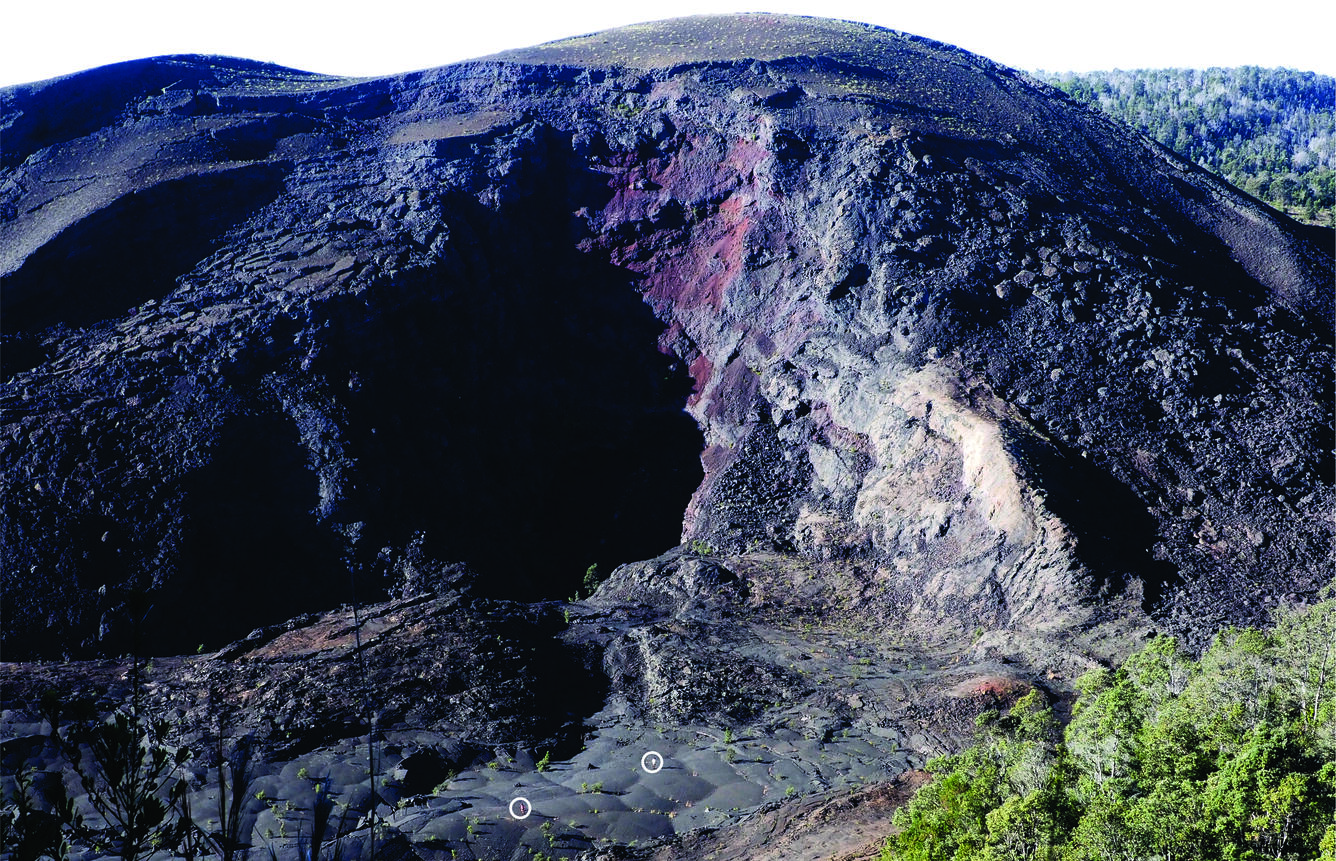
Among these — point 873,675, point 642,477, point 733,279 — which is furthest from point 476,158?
point 873,675

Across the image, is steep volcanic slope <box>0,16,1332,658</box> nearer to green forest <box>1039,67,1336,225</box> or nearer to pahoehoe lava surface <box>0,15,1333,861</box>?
pahoehoe lava surface <box>0,15,1333,861</box>

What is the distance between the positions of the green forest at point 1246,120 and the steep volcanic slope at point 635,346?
105ft

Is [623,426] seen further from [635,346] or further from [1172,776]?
[1172,776]

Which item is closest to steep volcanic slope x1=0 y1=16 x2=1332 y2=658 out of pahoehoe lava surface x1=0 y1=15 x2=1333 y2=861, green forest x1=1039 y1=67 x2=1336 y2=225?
pahoehoe lava surface x1=0 y1=15 x2=1333 y2=861

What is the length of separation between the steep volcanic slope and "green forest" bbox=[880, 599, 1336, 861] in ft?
24.4

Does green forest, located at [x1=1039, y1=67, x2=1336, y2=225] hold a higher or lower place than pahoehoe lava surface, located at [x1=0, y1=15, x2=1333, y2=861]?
higher

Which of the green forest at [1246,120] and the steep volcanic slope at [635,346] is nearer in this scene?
the steep volcanic slope at [635,346]

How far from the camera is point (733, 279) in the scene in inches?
1604

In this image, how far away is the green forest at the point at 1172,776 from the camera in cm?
1190

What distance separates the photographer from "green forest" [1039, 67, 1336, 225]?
73.9 m

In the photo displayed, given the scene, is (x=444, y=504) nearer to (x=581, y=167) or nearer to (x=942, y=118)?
(x=581, y=167)

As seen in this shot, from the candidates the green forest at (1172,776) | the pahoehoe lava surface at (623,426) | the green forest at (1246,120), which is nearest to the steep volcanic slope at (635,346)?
the pahoehoe lava surface at (623,426)

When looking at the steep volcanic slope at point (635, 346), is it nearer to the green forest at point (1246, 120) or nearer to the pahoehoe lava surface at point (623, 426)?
the pahoehoe lava surface at point (623, 426)

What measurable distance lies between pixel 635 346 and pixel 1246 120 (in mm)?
80683
